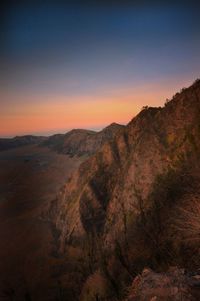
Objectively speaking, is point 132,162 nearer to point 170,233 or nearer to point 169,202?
point 169,202

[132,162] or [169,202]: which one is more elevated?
[132,162]

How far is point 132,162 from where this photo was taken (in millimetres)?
12359

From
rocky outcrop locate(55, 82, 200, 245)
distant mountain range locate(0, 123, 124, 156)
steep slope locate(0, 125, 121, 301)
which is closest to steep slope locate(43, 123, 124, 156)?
distant mountain range locate(0, 123, 124, 156)

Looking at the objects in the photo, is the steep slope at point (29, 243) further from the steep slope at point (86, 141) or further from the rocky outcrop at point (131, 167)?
the steep slope at point (86, 141)

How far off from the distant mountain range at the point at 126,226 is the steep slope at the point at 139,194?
4cm

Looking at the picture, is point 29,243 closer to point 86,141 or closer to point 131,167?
point 131,167

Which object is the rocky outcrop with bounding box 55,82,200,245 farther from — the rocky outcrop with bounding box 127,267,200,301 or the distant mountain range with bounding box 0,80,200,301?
the rocky outcrop with bounding box 127,267,200,301

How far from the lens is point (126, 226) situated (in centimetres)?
1055

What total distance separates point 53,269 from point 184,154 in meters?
8.54

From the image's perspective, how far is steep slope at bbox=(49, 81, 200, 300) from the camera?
8344 mm

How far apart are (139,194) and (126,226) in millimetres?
1480

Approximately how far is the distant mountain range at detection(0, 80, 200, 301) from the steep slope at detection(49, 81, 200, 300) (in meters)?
0.04

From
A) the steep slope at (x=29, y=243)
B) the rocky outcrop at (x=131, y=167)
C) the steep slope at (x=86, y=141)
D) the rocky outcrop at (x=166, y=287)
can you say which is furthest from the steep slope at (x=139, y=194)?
the steep slope at (x=86, y=141)

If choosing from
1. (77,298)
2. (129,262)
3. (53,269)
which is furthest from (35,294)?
(129,262)
